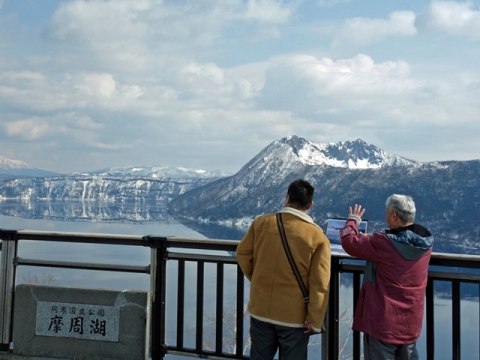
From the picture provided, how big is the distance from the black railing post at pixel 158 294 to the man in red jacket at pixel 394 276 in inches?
80.6

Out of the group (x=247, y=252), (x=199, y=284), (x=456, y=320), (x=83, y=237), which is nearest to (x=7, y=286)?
(x=83, y=237)

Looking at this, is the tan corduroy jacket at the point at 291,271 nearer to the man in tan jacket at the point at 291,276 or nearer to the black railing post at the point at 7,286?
the man in tan jacket at the point at 291,276

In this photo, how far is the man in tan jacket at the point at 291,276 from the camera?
3.93 meters

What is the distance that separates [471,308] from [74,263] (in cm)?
9717

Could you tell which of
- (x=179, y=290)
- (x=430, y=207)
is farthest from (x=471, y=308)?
(x=430, y=207)

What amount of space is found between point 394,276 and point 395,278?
0.6 inches

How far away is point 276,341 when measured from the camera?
4188 mm

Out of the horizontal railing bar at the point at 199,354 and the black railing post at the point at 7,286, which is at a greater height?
the black railing post at the point at 7,286

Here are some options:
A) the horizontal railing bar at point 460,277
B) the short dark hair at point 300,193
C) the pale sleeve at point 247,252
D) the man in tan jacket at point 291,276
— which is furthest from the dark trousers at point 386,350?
the short dark hair at point 300,193

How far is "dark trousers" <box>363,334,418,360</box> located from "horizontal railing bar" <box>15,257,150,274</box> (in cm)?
229

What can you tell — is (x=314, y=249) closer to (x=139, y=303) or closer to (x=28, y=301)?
(x=139, y=303)

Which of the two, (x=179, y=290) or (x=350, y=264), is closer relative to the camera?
(x=350, y=264)

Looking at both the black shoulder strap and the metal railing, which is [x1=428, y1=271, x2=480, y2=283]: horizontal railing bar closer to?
the metal railing

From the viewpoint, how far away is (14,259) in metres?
5.96
